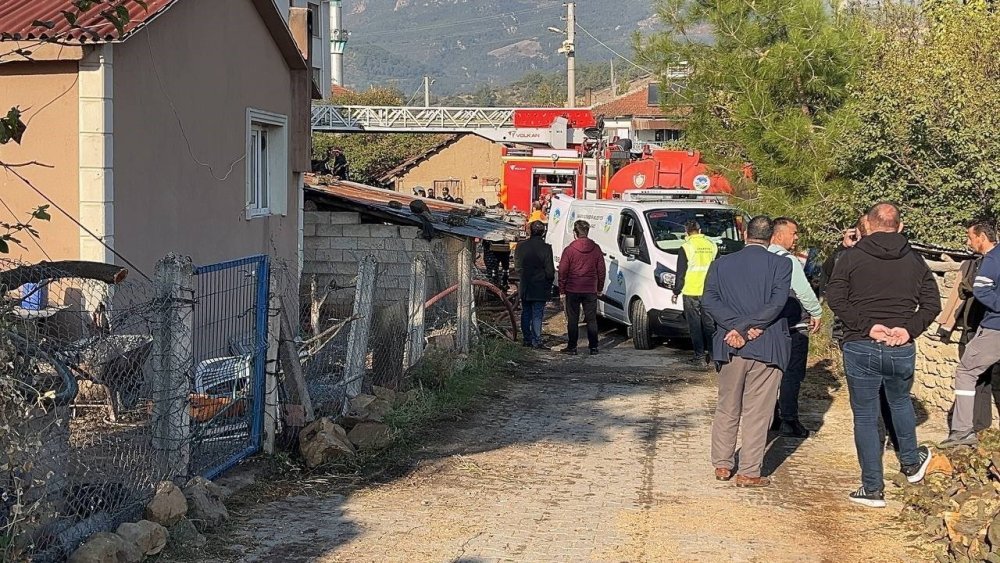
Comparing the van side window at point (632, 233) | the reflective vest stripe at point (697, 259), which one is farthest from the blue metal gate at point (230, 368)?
the van side window at point (632, 233)

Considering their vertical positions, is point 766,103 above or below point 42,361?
above

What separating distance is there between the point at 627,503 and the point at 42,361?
357cm

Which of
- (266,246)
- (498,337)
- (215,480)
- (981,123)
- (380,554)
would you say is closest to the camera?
(380,554)

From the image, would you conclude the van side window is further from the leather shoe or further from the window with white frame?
the leather shoe

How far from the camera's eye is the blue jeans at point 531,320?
14.3 metres

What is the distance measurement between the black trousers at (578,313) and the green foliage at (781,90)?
7.37 ft

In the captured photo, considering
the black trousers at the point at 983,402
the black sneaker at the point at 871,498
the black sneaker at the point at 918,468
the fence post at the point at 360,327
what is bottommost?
the black sneaker at the point at 871,498

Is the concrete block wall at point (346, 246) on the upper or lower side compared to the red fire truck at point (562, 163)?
lower

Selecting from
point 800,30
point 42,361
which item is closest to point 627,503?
point 42,361

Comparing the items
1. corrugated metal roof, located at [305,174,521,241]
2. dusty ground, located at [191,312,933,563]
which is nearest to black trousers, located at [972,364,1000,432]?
dusty ground, located at [191,312,933,563]

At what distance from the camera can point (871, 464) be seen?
688 cm

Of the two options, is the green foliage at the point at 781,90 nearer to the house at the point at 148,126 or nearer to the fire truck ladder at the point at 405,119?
the house at the point at 148,126

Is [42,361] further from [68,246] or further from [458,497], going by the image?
[68,246]

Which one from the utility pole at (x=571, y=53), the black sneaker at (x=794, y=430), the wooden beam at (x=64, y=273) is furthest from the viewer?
the utility pole at (x=571, y=53)
